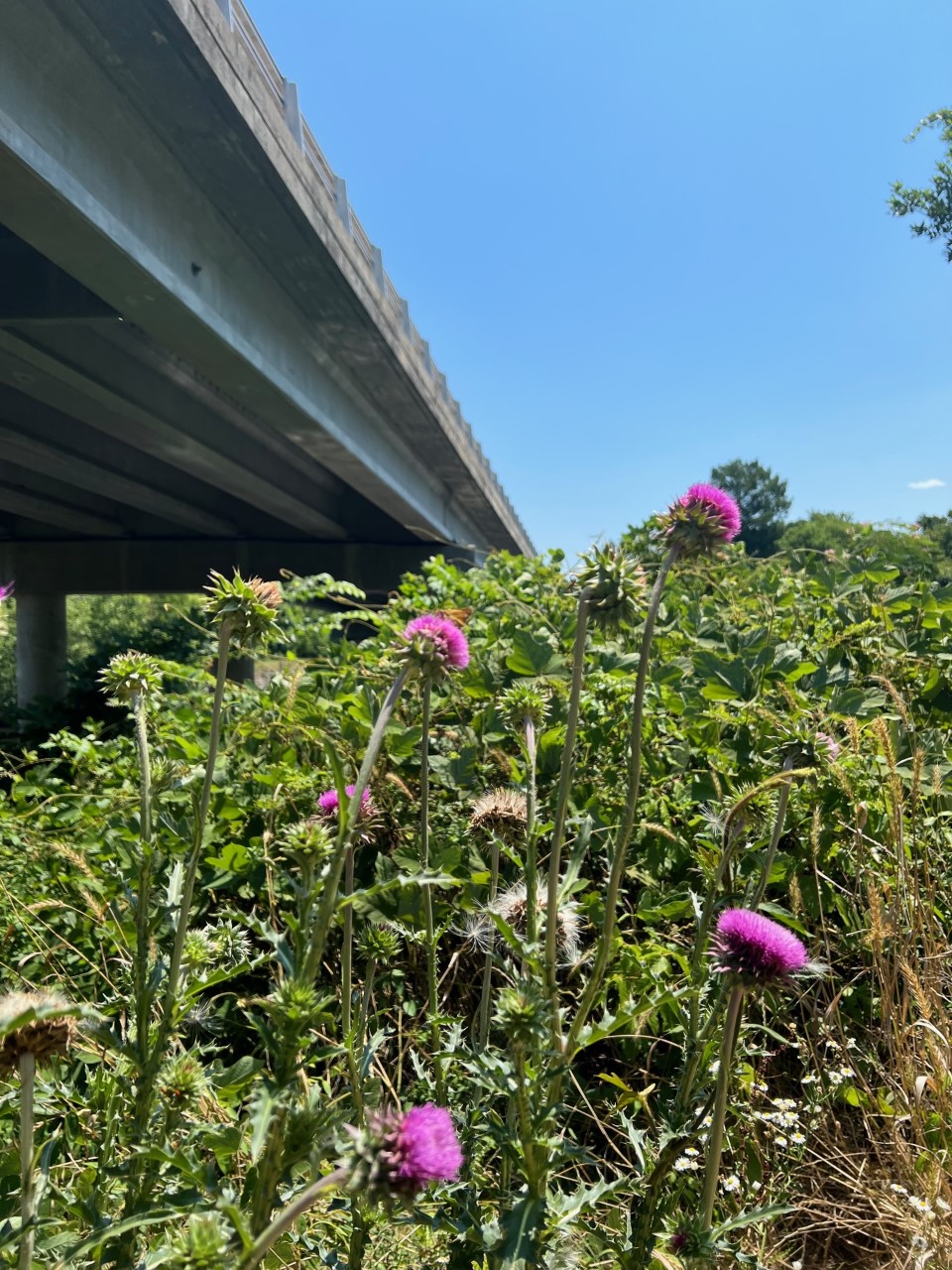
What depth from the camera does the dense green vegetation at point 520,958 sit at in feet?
4.20

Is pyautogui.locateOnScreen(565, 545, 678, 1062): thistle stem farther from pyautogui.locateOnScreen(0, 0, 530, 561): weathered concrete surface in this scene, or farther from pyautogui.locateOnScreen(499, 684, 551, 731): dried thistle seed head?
pyautogui.locateOnScreen(0, 0, 530, 561): weathered concrete surface

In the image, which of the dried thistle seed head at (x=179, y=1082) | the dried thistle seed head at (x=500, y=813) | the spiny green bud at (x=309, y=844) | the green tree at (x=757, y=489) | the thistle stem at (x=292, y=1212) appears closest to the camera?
the thistle stem at (x=292, y=1212)

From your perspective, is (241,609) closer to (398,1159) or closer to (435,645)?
(435,645)

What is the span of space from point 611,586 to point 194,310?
704 centimetres

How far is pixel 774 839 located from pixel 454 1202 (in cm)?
86

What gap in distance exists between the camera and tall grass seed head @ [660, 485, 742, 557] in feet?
5.31

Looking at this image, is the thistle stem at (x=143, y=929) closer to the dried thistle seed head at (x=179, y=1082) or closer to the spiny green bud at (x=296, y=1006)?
the dried thistle seed head at (x=179, y=1082)

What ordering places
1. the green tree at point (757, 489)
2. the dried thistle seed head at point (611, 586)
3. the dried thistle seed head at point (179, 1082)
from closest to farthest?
the dried thistle seed head at point (179, 1082) < the dried thistle seed head at point (611, 586) < the green tree at point (757, 489)

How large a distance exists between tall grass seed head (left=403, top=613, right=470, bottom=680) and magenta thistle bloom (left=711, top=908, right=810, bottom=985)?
68 cm

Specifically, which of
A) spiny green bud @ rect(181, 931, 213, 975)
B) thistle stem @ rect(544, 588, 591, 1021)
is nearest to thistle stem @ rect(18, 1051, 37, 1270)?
spiny green bud @ rect(181, 931, 213, 975)

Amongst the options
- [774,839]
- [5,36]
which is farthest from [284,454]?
[774,839]

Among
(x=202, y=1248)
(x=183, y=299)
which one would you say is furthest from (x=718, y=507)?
(x=183, y=299)

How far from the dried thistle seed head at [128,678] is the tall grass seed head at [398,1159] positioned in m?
1.11

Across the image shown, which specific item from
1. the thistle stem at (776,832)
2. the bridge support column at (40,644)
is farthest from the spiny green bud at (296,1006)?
the bridge support column at (40,644)
